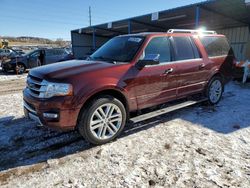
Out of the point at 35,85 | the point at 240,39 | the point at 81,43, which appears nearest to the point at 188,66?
the point at 35,85

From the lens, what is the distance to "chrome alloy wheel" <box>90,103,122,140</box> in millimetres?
3549

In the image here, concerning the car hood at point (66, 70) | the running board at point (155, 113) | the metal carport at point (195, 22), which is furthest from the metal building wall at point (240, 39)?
the car hood at point (66, 70)

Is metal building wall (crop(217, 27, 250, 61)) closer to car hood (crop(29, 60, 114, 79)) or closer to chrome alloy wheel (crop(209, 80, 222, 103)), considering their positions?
chrome alloy wheel (crop(209, 80, 222, 103))

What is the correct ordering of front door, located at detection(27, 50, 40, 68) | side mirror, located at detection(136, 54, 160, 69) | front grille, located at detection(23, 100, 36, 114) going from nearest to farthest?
1. front grille, located at detection(23, 100, 36, 114)
2. side mirror, located at detection(136, 54, 160, 69)
3. front door, located at detection(27, 50, 40, 68)

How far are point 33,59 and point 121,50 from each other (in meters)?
12.8

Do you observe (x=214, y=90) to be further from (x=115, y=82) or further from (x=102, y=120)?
(x=102, y=120)

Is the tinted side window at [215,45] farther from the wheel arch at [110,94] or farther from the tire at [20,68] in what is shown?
the tire at [20,68]

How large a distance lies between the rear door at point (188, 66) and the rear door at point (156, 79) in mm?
211

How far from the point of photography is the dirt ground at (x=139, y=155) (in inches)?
108

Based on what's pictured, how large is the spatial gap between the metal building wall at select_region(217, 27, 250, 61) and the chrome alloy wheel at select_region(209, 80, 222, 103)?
13.4 meters

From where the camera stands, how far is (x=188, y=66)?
15.7ft

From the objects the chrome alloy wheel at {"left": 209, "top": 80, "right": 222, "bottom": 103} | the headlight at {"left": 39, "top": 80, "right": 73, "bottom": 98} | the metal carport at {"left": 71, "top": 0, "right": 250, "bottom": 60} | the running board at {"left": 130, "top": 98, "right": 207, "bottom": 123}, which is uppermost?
the metal carport at {"left": 71, "top": 0, "right": 250, "bottom": 60}

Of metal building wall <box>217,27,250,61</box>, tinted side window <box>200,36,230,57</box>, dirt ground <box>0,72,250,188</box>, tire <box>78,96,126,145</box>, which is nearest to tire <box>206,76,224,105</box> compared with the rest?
tinted side window <box>200,36,230,57</box>

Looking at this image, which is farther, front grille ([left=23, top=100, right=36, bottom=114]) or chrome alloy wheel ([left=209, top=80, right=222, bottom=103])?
chrome alloy wheel ([left=209, top=80, right=222, bottom=103])
